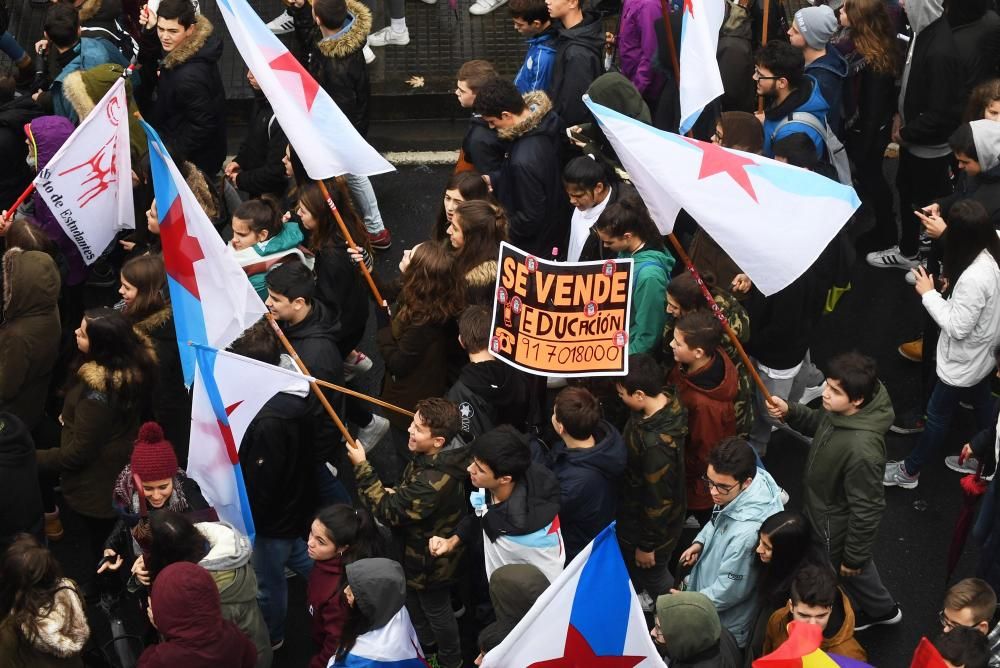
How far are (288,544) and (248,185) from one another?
10.2 feet

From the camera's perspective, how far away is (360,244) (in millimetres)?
7254

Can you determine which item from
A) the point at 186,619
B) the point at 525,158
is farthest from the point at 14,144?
the point at 186,619

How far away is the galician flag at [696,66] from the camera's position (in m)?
6.71

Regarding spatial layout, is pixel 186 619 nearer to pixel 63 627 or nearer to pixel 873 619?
pixel 63 627

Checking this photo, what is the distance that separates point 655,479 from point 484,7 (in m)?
7.15

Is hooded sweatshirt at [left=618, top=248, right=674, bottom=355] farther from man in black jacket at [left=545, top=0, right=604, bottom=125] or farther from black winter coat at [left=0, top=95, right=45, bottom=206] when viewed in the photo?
black winter coat at [left=0, top=95, right=45, bottom=206]

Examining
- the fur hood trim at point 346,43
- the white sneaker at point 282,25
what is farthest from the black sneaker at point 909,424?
the white sneaker at point 282,25

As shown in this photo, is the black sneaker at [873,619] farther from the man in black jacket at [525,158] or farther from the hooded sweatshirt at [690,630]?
the man in black jacket at [525,158]

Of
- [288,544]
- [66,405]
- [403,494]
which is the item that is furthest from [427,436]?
[66,405]

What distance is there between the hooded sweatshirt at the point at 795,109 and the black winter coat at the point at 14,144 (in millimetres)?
4606

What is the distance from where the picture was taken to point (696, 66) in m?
6.81

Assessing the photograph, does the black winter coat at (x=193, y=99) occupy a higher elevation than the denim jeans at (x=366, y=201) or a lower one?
higher

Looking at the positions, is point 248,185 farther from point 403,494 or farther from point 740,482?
point 740,482

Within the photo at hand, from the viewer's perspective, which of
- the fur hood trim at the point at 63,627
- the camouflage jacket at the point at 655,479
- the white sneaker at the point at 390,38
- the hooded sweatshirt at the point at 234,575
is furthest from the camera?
the white sneaker at the point at 390,38
